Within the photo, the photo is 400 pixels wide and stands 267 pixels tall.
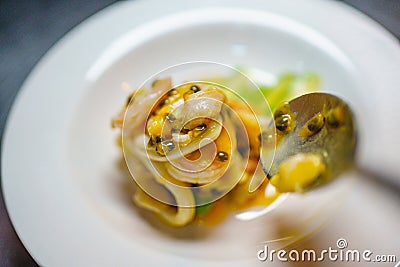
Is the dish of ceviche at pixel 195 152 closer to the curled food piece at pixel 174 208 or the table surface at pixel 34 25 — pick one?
the curled food piece at pixel 174 208

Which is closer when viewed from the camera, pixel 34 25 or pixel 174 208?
pixel 174 208

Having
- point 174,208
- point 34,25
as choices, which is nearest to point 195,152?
point 174,208

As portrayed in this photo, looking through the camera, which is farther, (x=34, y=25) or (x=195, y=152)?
(x=34, y=25)

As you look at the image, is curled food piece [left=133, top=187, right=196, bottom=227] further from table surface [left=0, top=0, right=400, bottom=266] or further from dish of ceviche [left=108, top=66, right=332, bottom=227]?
table surface [left=0, top=0, right=400, bottom=266]

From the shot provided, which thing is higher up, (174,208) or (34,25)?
(34,25)

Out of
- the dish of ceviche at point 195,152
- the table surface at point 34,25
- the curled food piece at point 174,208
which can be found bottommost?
the curled food piece at point 174,208

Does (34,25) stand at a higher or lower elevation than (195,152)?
higher

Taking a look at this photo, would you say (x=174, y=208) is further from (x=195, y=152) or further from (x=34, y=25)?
(x=34, y=25)

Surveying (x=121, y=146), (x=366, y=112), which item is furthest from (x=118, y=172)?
(x=366, y=112)

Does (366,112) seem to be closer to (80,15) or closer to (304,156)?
(304,156)

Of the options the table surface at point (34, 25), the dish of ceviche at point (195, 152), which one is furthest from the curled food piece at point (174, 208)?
the table surface at point (34, 25)
